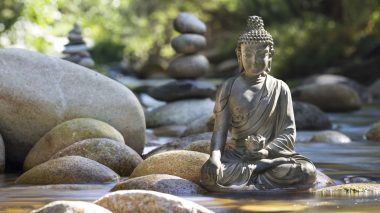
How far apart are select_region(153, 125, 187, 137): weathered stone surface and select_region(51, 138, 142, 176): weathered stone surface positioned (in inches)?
238

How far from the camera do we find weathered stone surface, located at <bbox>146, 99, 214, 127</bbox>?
18016 millimetres

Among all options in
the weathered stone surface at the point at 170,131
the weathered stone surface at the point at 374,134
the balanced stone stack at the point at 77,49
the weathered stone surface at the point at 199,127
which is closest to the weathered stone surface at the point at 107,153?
the weathered stone surface at the point at 199,127

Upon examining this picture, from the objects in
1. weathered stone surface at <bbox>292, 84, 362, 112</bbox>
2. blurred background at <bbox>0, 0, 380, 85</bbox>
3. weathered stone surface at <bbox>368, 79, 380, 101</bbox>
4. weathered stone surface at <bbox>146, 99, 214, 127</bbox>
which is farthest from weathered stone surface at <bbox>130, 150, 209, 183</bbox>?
weathered stone surface at <bbox>368, 79, 380, 101</bbox>

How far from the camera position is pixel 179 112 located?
18188 millimetres

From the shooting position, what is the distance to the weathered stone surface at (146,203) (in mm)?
6328

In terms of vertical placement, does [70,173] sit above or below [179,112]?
below

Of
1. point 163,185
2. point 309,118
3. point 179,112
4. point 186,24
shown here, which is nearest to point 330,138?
point 309,118

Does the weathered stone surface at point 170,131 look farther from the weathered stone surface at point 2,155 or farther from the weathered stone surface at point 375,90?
the weathered stone surface at point 375,90

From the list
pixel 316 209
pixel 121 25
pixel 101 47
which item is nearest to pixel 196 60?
pixel 316 209

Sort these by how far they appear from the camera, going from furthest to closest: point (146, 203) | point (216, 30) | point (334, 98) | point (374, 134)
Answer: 1. point (216, 30)
2. point (334, 98)
3. point (374, 134)
4. point (146, 203)

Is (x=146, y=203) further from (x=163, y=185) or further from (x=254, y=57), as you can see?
(x=254, y=57)

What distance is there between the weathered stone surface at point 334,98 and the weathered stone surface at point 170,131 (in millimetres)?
6090

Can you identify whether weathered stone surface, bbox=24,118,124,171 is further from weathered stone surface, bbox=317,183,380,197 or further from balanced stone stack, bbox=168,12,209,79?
balanced stone stack, bbox=168,12,209,79

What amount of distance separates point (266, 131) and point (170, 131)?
8.36 m
